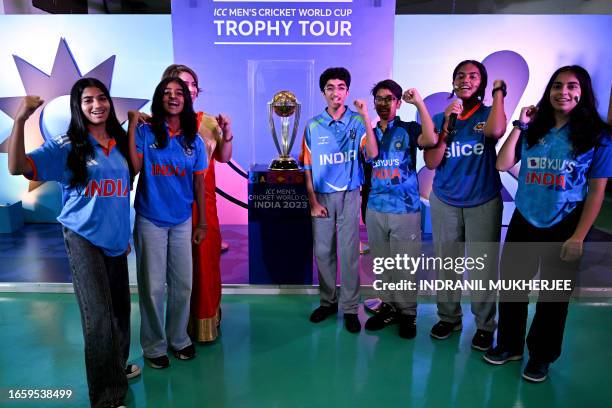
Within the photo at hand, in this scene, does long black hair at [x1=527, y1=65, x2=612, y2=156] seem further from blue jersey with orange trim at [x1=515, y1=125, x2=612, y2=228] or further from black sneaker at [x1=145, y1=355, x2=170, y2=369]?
black sneaker at [x1=145, y1=355, x2=170, y2=369]

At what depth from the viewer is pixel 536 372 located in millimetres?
2369

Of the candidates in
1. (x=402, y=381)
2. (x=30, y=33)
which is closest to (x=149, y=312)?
(x=402, y=381)

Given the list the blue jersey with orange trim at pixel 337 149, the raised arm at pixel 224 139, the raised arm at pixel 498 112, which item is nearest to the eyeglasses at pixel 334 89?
the blue jersey with orange trim at pixel 337 149

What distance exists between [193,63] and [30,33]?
1.94m

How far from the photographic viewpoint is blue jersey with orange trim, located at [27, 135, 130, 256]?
6.07 ft

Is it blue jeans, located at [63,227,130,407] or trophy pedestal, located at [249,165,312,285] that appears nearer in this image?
blue jeans, located at [63,227,130,407]

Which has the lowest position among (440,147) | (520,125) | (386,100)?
(440,147)

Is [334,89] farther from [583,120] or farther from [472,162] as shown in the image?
[583,120]

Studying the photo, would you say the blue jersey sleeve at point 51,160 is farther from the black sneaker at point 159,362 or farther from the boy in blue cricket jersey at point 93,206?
the black sneaker at point 159,362

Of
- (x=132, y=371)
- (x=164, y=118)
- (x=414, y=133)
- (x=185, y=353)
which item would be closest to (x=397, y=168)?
(x=414, y=133)

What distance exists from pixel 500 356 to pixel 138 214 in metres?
2.10

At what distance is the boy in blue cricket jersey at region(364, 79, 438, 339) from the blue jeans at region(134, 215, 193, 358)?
1.15 meters

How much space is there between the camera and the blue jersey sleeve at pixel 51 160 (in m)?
1.83

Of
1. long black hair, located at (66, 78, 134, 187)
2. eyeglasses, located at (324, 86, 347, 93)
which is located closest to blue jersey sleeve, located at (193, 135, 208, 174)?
long black hair, located at (66, 78, 134, 187)
